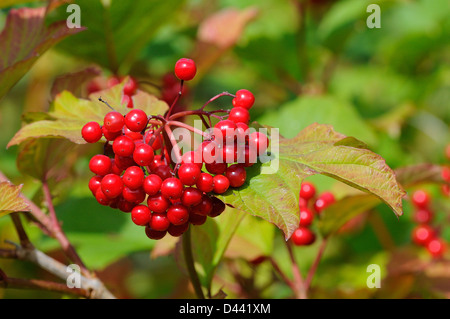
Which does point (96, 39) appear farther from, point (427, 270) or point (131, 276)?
point (427, 270)

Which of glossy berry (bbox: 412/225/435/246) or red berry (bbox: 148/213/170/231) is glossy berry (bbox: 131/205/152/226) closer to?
red berry (bbox: 148/213/170/231)

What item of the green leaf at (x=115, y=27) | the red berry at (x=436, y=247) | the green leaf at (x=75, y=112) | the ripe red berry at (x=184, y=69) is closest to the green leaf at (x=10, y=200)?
the green leaf at (x=75, y=112)

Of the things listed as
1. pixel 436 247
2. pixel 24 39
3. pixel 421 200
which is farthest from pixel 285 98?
pixel 24 39

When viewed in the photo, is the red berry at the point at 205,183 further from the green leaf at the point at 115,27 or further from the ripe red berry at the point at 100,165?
the green leaf at the point at 115,27

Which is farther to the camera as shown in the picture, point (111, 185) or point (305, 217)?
point (305, 217)

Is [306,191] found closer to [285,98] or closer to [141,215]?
[141,215]
